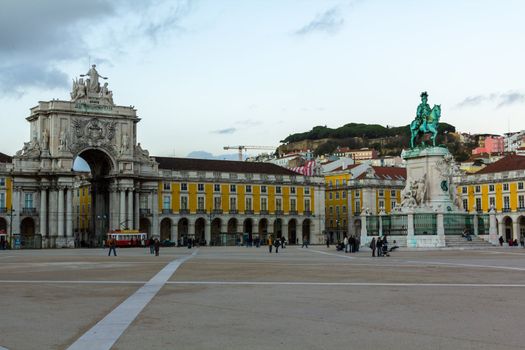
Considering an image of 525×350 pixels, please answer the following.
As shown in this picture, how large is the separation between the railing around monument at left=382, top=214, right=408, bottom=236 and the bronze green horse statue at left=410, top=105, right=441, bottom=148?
234 inches

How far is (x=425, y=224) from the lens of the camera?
57781 mm

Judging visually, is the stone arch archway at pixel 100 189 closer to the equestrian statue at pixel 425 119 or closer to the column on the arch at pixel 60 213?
the column on the arch at pixel 60 213

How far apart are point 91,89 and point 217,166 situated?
2078cm

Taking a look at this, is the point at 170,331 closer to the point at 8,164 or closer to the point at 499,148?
the point at 8,164

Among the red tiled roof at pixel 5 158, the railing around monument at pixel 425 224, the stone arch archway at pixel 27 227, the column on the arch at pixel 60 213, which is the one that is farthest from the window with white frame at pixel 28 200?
the railing around monument at pixel 425 224

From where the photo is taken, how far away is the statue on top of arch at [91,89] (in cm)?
10056

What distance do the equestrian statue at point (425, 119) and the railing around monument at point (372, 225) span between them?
6.51m

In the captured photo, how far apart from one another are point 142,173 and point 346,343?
92191 millimetres

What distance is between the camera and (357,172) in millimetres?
127438

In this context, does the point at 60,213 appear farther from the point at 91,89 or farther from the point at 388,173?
the point at 388,173

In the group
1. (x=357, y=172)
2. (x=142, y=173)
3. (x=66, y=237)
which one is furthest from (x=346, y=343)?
(x=357, y=172)

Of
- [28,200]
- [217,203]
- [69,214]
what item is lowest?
[69,214]

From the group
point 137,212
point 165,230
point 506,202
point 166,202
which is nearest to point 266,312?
point 137,212

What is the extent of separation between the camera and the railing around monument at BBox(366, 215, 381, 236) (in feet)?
208
